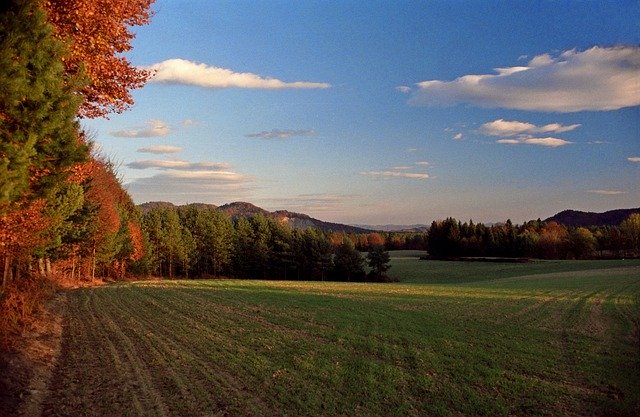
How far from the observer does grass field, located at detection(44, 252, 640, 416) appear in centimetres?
984

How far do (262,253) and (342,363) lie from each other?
254ft

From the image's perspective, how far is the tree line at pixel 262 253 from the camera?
88.2 metres

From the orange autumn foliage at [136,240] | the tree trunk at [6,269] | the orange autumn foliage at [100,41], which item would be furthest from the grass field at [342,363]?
the orange autumn foliage at [136,240]

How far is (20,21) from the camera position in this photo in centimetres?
1024

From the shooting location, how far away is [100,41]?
12.8m

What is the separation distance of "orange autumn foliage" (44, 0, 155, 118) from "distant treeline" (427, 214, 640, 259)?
11526 cm

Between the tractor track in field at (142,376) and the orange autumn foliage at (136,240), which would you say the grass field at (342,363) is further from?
the orange autumn foliage at (136,240)

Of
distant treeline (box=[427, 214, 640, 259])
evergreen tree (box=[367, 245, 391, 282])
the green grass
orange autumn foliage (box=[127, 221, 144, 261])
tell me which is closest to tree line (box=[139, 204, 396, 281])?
evergreen tree (box=[367, 245, 391, 282])

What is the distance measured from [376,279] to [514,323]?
66048mm

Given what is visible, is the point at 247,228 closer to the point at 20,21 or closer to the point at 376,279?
the point at 376,279

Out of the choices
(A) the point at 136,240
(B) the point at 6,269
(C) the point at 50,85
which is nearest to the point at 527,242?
(A) the point at 136,240

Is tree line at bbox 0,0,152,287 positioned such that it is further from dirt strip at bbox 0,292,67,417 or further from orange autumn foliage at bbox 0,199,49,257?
dirt strip at bbox 0,292,67,417

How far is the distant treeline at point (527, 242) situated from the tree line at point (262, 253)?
129 ft

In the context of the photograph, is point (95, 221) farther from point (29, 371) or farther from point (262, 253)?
point (262, 253)
